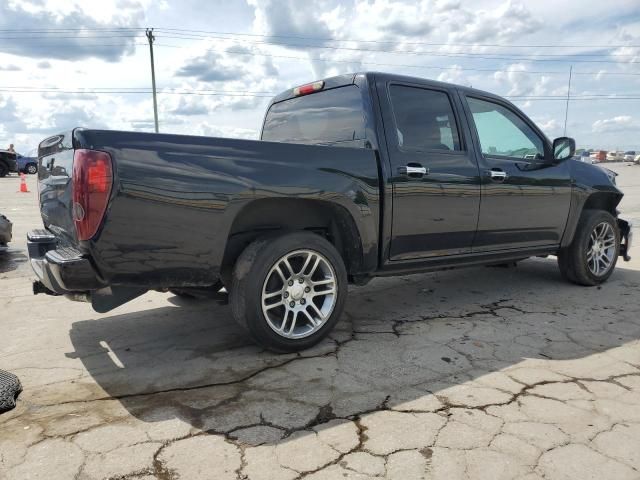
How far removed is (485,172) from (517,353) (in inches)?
60.2

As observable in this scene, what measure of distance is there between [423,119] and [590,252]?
2.61 m

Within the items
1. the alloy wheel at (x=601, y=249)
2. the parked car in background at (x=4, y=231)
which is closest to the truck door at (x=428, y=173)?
the alloy wheel at (x=601, y=249)

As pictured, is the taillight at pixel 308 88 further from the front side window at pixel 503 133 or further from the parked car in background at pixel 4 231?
the parked car in background at pixel 4 231

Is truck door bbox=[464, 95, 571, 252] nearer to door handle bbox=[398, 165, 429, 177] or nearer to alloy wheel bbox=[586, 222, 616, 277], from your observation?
alloy wheel bbox=[586, 222, 616, 277]

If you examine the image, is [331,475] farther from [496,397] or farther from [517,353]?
[517,353]

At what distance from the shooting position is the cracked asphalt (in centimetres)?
225

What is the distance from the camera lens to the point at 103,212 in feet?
8.98

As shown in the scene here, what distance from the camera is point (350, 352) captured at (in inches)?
139

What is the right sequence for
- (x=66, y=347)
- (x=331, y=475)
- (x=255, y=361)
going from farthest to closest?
1. (x=66, y=347)
2. (x=255, y=361)
3. (x=331, y=475)

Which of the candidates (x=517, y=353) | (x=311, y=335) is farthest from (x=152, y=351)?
(x=517, y=353)

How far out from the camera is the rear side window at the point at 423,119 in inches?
155

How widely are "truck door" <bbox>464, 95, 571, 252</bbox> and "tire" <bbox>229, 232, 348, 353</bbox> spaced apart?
5.01 ft

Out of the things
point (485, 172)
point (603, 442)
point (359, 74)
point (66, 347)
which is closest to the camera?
point (603, 442)

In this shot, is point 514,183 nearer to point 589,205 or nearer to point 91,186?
point 589,205
